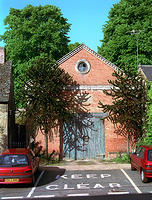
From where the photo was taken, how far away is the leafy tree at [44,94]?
16.2 metres

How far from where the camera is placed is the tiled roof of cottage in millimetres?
16534

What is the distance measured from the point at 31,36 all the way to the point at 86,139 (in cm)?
1470

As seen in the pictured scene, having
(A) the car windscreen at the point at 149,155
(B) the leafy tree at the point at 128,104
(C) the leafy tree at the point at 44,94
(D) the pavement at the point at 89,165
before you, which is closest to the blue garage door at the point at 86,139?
(D) the pavement at the point at 89,165

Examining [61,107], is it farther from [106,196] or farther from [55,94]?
[106,196]

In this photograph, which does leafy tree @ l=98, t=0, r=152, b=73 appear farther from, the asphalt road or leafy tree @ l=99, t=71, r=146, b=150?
the asphalt road

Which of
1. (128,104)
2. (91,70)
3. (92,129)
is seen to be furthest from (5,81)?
(128,104)

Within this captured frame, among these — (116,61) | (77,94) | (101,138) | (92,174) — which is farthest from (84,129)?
(116,61)

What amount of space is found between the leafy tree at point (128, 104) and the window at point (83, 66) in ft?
8.38

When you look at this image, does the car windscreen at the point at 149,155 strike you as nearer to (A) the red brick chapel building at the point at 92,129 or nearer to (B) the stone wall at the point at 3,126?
(A) the red brick chapel building at the point at 92,129

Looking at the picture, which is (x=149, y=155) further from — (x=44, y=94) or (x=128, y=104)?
(x=44, y=94)

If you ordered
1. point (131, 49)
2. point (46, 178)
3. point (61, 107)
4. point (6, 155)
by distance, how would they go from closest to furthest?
1. point (6, 155)
2. point (46, 178)
3. point (61, 107)
4. point (131, 49)

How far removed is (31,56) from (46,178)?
60.8 feet

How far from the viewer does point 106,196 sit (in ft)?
30.6

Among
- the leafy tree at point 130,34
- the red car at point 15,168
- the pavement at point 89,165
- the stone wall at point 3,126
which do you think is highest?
the leafy tree at point 130,34
